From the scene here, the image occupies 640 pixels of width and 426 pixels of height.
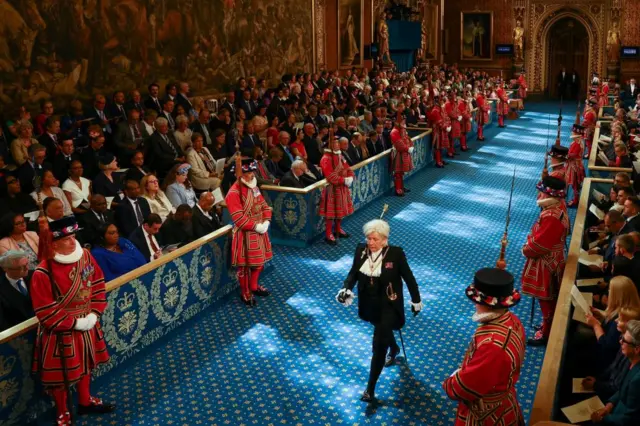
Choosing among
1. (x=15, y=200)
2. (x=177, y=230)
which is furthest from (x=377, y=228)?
(x=15, y=200)

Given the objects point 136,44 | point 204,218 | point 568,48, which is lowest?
point 204,218


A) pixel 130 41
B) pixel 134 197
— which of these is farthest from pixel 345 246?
pixel 130 41

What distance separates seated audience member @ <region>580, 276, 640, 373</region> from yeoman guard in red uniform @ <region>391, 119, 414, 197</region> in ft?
28.5

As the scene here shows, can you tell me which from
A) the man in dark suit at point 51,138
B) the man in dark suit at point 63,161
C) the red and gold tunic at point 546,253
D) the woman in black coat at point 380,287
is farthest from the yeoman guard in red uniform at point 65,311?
the man in dark suit at point 51,138

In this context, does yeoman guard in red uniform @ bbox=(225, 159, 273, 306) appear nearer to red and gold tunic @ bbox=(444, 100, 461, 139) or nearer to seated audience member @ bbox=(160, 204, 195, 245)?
seated audience member @ bbox=(160, 204, 195, 245)

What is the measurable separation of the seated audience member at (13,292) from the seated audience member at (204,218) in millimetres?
2550

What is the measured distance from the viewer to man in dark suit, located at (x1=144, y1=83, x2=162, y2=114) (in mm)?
14336

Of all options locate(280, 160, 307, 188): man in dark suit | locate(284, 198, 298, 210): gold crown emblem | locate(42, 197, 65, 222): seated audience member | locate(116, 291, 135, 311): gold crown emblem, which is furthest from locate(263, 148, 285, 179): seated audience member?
locate(116, 291, 135, 311): gold crown emblem

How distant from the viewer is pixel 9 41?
12.0m

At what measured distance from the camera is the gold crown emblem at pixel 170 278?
756cm

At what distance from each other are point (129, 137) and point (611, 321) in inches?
358

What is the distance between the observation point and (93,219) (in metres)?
8.38

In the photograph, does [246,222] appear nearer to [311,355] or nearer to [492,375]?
[311,355]

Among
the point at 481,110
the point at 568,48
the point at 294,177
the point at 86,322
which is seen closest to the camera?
the point at 86,322
